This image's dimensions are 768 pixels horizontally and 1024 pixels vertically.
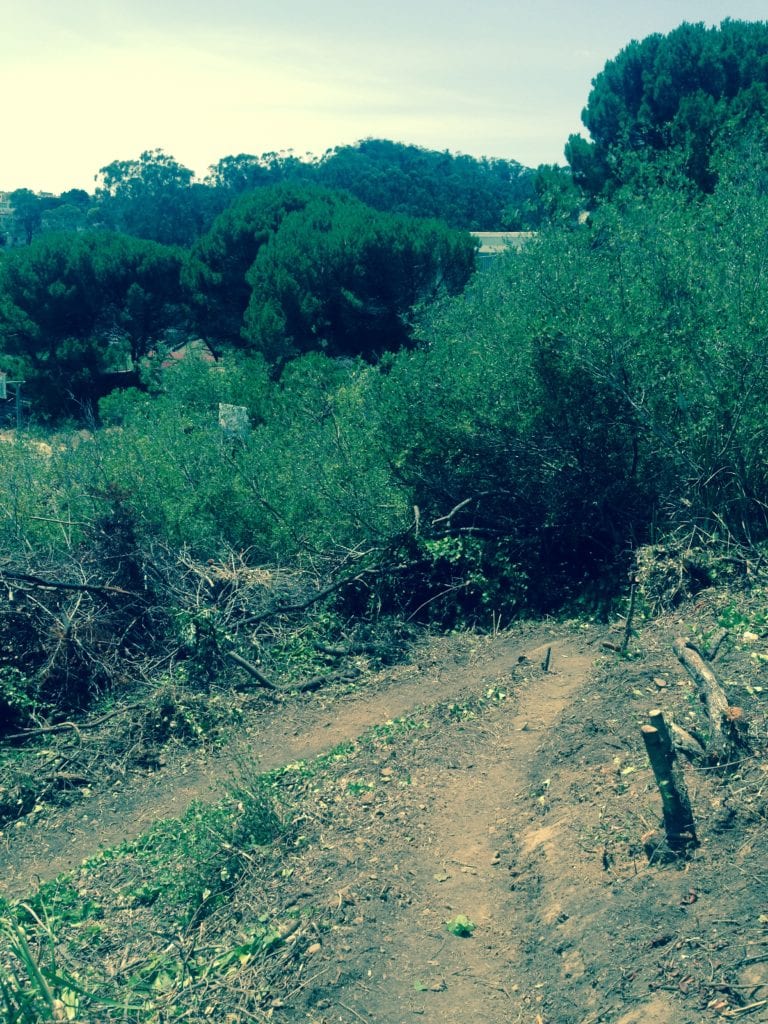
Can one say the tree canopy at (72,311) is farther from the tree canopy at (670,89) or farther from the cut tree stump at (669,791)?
the cut tree stump at (669,791)

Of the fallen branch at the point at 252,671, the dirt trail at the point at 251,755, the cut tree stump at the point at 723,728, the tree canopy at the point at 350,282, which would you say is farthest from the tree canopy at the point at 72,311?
the cut tree stump at the point at 723,728

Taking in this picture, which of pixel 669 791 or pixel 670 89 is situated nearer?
pixel 669 791

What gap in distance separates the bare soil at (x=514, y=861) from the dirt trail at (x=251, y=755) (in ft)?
0.09

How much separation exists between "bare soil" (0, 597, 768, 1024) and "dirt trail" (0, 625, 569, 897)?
0.09 feet

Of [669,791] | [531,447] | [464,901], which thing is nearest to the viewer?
A: [669,791]

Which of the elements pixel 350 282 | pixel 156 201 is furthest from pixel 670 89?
pixel 156 201

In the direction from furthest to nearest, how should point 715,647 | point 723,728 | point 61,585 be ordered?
point 61,585 < point 715,647 < point 723,728

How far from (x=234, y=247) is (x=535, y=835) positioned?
22.8m

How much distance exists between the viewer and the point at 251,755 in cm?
650

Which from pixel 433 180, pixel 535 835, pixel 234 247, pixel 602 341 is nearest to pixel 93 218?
pixel 433 180

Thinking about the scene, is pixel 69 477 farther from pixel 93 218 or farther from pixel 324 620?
pixel 93 218

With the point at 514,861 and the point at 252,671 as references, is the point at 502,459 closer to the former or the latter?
the point at 252,671

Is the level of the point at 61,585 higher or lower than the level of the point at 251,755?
higher

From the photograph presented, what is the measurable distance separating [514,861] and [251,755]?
2.72 metres
